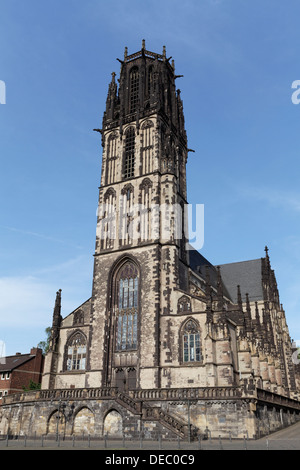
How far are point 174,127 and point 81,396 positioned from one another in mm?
30061

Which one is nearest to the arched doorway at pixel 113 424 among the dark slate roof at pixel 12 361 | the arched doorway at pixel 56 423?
the arched doorway at pixel 56 423

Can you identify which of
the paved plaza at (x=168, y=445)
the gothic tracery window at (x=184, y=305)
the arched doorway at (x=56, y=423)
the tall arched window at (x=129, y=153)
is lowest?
the paved plaza at (x=168, y=445)

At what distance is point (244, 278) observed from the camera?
57.7 m

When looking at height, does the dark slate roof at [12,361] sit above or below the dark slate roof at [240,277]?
below

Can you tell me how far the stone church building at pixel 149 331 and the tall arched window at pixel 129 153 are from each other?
0.13 m

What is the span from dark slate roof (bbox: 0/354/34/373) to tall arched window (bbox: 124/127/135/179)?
2658 cm

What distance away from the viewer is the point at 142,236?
38406 mm

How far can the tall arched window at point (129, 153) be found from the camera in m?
42.6

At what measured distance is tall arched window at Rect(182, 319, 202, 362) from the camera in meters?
32.4

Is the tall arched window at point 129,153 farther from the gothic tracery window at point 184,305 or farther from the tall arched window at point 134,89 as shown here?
the gothic tracery window at point 184,305

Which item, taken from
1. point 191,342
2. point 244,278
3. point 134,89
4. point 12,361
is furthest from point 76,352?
point 134,89

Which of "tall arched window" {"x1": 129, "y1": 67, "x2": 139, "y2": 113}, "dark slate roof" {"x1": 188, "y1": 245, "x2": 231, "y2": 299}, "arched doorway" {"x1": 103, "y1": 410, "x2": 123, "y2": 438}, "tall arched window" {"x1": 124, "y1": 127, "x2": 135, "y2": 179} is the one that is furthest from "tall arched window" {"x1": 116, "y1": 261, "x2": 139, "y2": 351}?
"tall arched window" {"x1": 129, "y1": 67, "x2": 139, "y2": 113}

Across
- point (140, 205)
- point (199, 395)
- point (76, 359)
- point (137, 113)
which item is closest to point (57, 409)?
point (76, 359)

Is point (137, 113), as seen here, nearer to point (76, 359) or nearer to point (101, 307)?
point (101, 307)
